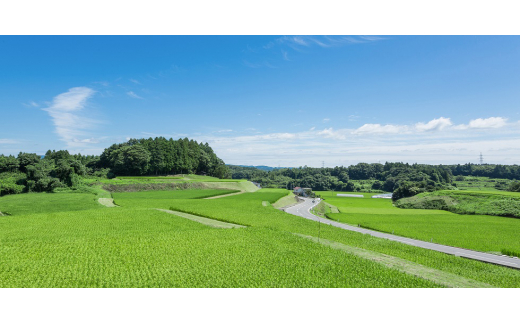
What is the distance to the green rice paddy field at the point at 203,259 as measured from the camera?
14281 mm

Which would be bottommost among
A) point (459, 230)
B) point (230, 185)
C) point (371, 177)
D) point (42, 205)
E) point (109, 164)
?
point (459, 230)

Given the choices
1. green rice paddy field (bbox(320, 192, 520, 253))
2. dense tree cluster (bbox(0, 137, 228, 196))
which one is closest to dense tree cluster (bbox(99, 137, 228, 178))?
dense tree cluster (bbox(0, 137, 228, 196))

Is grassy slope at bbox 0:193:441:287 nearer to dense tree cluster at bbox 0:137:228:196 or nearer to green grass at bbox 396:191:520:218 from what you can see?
dense tree cluster at bbox 0:137:228:196

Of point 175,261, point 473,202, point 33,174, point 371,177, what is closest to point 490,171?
point 371,177

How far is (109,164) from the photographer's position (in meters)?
94.1

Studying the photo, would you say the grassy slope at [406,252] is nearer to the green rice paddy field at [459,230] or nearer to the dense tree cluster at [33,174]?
the green rice paddy field at [459,230]

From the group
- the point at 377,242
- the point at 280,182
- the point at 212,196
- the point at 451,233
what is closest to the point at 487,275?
the point at 377,242

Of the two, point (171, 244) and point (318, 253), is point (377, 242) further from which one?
point (171, 244)

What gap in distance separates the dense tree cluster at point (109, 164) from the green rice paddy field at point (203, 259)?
32.2 m

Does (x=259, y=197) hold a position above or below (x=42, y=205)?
below

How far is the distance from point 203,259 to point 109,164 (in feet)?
292

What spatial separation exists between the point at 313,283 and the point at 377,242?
13654 mm

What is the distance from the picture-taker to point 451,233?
101 feet

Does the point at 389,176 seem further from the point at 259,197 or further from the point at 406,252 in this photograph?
the point at 406,252
